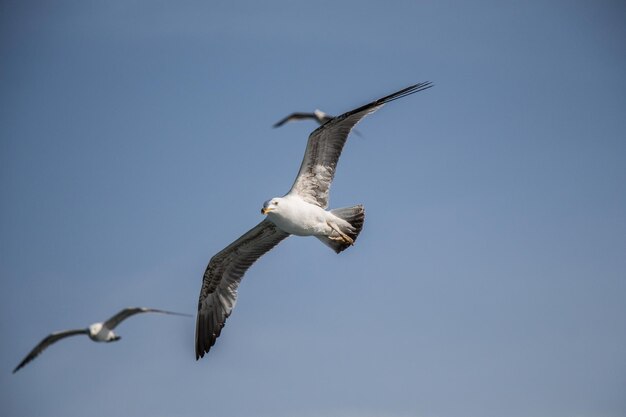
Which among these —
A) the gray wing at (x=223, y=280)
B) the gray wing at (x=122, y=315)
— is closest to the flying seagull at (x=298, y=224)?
the gray wing at (x=223, y=280)

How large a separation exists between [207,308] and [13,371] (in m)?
4.58

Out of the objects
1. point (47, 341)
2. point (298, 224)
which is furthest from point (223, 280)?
point (47, 341)

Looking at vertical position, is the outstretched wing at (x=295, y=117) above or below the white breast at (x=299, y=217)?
above

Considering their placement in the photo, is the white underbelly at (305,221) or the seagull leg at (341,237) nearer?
the white underbelly at (305,221)

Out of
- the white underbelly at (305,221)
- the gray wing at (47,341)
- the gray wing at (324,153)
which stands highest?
the gray wing at (324,153)

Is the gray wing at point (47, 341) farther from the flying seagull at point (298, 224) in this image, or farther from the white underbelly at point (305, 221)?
the white underbelly at point (305, 221)

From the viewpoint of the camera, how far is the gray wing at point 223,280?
57.2 ft

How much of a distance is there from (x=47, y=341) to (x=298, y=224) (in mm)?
5873

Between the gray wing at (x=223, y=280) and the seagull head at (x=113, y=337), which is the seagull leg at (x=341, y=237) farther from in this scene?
the seagull head at (x=113, y=337)

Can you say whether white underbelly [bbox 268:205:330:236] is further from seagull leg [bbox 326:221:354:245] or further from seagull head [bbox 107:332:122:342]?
seagull head [bbox 107:332:122:342]

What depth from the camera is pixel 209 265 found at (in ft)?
58.4

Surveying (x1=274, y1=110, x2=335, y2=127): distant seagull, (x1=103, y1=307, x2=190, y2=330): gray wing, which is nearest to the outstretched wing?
(x1=274, y1=110, x2=335, y2=127): distant seagull

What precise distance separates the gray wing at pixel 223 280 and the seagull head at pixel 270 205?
1691mm

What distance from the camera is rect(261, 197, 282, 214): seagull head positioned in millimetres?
15445
